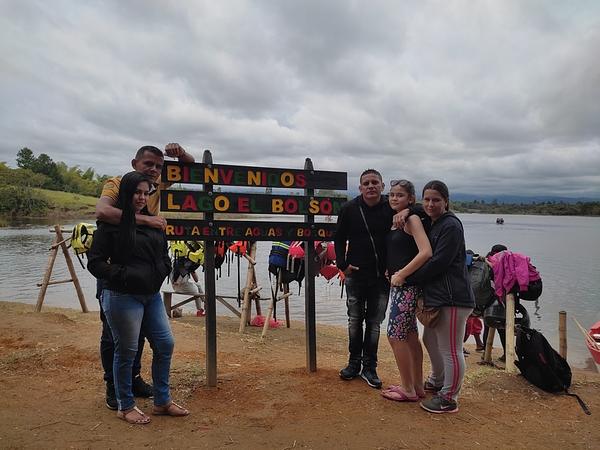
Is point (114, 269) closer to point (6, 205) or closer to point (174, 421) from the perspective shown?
point (174, 421)

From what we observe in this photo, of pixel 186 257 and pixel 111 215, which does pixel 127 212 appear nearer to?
pixel 111 215

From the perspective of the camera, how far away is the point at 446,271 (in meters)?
3.93

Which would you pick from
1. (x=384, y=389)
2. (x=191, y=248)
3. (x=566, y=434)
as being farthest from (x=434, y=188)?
(x=191, y=248)

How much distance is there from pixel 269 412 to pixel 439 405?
1.53 meters

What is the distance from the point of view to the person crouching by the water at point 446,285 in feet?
12.6

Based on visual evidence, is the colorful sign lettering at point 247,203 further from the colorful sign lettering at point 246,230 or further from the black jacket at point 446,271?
the black jacket at point 446,271

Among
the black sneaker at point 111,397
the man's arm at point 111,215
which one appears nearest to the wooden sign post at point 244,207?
the man's arm at point 111,215

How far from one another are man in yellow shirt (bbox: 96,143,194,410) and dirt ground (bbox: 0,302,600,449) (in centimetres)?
18

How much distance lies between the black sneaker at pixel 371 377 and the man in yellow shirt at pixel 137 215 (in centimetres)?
215

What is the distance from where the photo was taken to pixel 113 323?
3.45 metres

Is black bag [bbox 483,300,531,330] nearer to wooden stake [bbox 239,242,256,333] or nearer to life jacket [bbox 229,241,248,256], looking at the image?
wooden stake [bbox 239,242,256,333]

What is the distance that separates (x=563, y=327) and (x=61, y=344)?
677 cm

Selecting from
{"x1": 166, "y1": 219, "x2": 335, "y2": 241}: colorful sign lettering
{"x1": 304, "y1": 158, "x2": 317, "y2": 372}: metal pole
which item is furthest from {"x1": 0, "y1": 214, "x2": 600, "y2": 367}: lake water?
{"x1": 166, "y1": 219, "x2": 335, "y2": 241}: colorful sign lettering

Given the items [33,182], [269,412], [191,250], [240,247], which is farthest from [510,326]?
[33,182]
